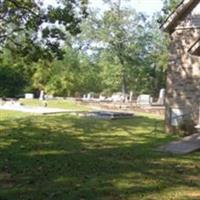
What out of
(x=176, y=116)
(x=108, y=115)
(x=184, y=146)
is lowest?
(x=184, y=146)

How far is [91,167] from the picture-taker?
13.3m

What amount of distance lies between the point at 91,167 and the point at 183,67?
11.7 metres

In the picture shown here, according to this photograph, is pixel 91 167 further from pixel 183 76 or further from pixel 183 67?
pixel 183 67

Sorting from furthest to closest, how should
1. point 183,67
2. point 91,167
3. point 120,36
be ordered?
point 120,36
point 183,67
point 91,167

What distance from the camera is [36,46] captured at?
24.8 metres

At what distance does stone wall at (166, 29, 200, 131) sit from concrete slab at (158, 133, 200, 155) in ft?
13.1

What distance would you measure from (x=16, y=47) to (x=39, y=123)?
153 inches

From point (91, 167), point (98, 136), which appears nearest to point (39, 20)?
point (98, 136)

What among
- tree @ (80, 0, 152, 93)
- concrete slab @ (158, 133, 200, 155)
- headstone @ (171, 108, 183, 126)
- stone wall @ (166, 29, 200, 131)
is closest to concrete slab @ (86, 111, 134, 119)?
stone wall @ (166, 29, 200, 131)

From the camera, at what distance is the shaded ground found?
10430 millimetres

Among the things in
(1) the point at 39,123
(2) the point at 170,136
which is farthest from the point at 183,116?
(1) the point at 39,123

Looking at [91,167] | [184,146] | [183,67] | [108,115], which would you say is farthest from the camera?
[108,115]

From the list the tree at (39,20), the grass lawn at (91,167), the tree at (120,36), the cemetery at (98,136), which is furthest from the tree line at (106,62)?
the grass lawn at (91,167)

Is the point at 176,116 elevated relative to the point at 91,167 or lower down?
elevated
